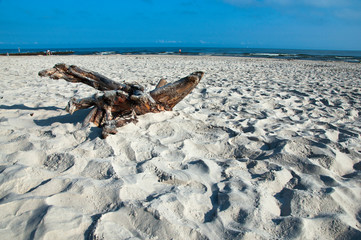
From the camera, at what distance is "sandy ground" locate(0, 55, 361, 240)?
1449mm

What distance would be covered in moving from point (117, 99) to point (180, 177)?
142 centimetres

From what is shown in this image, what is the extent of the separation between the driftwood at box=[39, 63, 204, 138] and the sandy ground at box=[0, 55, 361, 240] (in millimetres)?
144

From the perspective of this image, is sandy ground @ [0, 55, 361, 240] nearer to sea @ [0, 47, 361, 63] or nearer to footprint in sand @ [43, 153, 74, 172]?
footprint in sand @ [43, 153, 74, 172]

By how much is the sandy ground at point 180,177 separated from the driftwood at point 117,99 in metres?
0.14

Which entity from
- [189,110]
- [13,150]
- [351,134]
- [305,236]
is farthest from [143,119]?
→ [351,134]

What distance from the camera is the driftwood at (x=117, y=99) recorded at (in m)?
2.82

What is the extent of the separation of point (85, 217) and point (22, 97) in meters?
3.97

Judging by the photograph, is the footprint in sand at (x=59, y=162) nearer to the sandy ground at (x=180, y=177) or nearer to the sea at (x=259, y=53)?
the sandy ground at (x=180, y=177)

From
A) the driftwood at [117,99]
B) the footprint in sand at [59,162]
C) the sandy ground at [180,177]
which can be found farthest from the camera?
the driftwood at [117,99]

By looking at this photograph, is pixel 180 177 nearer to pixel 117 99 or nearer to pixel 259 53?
pixel 117 99

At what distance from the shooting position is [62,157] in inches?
84.9

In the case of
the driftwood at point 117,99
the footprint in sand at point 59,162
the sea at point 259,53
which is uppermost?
the driftwood at point 117,99

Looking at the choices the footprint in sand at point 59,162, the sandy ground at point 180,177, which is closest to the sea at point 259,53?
the sandy ground at point 180,177

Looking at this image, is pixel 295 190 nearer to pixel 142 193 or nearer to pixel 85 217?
pixel 142 193
